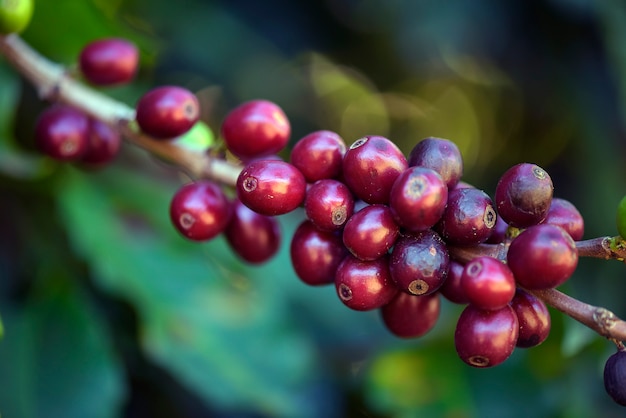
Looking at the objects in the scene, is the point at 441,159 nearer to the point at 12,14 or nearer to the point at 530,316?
the point at 530,316

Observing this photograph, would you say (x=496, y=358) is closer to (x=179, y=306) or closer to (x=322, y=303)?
(x=179, y=306)

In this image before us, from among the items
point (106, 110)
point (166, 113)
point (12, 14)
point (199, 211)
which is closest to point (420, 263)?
point (199, 211)

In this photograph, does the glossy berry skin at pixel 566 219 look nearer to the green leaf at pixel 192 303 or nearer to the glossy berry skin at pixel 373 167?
the glossy berry skin at pixel 373 167

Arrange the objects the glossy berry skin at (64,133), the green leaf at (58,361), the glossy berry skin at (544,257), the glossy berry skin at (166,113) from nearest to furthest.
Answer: the glossy berry skin at (544,257)
the glossy berry skin at (166,113)
the glossy berry skin at (64,133)
the green leaf at (58,361)

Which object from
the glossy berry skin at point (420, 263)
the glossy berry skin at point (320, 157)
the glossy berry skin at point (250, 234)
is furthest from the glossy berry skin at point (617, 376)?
the glossy berry skin at point (250, 234)

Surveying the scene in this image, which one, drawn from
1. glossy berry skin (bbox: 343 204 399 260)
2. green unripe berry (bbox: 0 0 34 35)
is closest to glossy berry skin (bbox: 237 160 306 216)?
glossy berry skin (bbox: 343 204 399 260)

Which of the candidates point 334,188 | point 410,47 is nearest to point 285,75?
point 410,47
